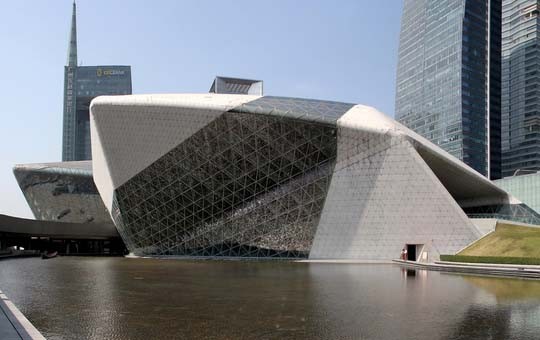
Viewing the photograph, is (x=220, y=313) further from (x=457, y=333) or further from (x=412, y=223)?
(x=412, y=223)

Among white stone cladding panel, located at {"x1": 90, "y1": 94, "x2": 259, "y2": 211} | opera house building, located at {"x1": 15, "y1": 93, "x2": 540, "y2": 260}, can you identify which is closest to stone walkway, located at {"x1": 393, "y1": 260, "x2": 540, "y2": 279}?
opera house building, located at {"x1": 15, "y1": 93, "x2": 540, "y2": 260}

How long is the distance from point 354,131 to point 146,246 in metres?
23.9

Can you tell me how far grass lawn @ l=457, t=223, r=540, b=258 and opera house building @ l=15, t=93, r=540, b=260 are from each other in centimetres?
171

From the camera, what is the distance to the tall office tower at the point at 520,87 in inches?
5748

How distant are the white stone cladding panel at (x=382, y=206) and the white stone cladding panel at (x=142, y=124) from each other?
1008 centimetres

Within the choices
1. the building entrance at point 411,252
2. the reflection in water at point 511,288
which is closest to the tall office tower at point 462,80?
the building entrance at point 411,252

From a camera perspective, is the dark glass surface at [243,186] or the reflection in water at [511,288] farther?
the dark glass surface at [243,186]

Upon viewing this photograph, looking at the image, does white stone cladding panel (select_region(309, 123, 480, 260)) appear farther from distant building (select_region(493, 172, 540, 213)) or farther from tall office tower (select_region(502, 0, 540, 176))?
tall office tower (select_region(502, 0, 540, 176))

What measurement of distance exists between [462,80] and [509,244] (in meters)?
107

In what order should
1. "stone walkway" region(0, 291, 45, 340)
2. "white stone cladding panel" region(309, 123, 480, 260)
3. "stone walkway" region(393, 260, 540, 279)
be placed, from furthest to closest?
"white stone cladding panel" region(309, 123, 480, 260) → "stone walkway" region(393, 260, 540, 279) → "stone walkway" region(0, 291, 45, 340)

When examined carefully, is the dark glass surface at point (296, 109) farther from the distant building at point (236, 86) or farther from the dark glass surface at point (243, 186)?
the distant building at point (236, 86)

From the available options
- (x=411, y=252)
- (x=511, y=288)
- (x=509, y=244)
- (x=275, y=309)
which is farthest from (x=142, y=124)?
(x=275, y=309)

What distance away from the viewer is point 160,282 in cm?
2312

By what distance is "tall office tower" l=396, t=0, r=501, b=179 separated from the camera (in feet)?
440
